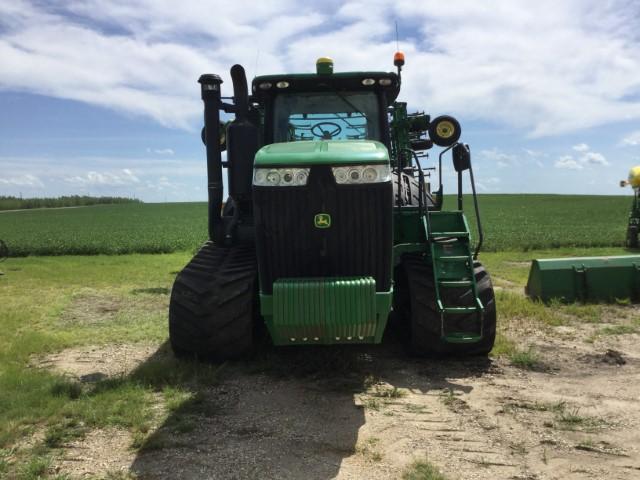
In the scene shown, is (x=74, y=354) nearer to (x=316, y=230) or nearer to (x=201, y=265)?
(x=201, y=265)

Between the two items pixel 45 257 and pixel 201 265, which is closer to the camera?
pixel 201 265

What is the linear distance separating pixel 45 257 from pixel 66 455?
54.7 ft

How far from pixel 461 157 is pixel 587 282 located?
406 cm

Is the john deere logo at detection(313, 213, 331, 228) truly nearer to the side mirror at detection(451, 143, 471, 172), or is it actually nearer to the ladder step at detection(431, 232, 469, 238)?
the ladder step at detection(431, 232, 469, 238)

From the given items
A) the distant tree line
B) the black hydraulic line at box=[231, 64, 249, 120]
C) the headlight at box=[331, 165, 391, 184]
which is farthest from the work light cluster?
the distant tree line

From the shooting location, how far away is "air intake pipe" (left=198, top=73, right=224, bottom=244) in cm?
532

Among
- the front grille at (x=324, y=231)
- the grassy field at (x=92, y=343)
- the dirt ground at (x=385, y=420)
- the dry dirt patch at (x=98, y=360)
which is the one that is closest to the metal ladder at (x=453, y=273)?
the dirt ground at (x=385, y=420)

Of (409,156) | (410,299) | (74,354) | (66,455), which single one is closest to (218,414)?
(66,455)

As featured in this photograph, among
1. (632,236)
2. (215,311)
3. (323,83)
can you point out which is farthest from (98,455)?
(632,236)

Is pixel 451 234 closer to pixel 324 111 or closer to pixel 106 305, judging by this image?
pixel 324 111

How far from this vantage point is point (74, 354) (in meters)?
6.08

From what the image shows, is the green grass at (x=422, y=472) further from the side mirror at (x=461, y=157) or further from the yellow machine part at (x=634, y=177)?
the yellow machine part at (x=634, y=177)

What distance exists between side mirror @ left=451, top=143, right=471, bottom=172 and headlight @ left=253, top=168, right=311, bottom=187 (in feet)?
6.96

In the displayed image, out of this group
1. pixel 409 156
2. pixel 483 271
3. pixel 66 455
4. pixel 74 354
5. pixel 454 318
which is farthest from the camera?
pixel 409 156
